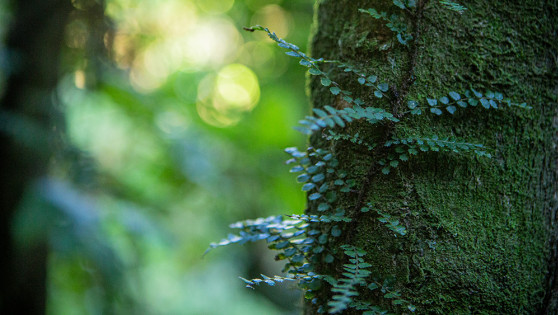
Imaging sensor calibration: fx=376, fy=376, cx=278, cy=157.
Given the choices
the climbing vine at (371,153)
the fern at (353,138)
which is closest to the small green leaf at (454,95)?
the climbing vine at (371,153)

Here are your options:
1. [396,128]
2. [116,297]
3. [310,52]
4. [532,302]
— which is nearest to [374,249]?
[396,128]

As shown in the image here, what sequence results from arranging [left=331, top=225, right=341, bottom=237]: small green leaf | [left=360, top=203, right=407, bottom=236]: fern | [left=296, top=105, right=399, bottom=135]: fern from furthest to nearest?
[left=331, top=225, right=341, bottom=237]: small green leaf, [left=360, top=203, right=407, bottom=236]: fern, [left=296, top=105, right=399, bottom=135]: fern

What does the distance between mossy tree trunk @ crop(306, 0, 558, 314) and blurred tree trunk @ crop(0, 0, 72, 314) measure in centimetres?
298

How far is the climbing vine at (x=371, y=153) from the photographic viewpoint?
80 cm

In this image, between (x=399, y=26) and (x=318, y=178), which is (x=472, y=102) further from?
(x=318, y=178)

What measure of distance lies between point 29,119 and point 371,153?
10.1 feet

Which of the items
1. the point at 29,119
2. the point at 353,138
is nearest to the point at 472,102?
the point at 353,138

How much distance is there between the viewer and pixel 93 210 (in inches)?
116

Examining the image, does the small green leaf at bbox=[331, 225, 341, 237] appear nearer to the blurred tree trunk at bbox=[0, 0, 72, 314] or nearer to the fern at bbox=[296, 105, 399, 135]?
the fern at bbox=[296, 105, 399, 135]

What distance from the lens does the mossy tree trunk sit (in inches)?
33.2

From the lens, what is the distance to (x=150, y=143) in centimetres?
525

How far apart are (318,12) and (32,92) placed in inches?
115

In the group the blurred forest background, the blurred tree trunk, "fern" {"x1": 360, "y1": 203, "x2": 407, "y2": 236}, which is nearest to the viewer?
"fern" {"x1": 360, "y1": 203, "x2": 407, "y2": 236}

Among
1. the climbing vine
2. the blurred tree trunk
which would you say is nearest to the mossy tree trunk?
the climbing vine
